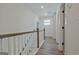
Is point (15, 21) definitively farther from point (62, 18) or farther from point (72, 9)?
Result: point (72, 9)

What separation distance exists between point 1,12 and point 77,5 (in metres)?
2.54

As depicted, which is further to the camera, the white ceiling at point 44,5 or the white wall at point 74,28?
the white ceiling at point 44,5

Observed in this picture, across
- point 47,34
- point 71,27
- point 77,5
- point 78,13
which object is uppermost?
point 77,5

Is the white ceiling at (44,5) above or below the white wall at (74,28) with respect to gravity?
above

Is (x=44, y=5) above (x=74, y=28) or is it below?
above

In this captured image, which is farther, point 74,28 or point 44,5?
point 44,5

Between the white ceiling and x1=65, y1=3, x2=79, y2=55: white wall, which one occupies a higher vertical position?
the white ceiling

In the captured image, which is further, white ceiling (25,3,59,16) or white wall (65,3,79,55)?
white ceiling (25,3,59,16)
